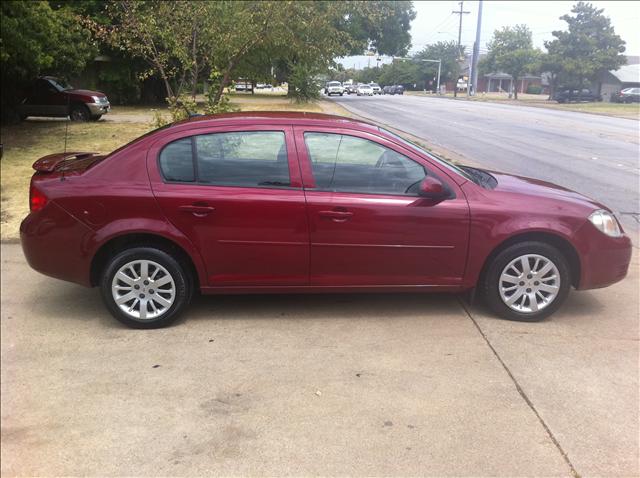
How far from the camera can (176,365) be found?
12.6ft

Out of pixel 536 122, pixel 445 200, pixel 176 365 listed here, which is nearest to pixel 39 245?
pixel 176 365

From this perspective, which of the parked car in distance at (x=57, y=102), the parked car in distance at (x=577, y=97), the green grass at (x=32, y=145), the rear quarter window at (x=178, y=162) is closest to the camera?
the rear quarter window at (x=178, y=162)

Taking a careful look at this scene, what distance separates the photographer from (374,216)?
170 inches

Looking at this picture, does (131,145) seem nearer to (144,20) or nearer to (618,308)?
(618,308)

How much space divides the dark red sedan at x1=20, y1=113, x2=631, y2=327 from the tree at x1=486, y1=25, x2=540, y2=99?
7090 centimetres

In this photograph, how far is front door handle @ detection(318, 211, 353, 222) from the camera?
14.1 ft

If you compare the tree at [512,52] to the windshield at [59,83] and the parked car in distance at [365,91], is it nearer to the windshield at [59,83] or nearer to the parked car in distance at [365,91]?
the parked car in distance at [365,91]

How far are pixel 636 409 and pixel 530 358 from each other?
2.47ft

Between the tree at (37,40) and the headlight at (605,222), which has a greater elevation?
the tree at (37,40)

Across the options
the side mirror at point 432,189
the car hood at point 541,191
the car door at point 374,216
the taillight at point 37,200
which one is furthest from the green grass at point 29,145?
the car hood at point 541,191

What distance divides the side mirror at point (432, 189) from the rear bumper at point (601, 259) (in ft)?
3.80

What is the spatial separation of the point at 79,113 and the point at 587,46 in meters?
46.3

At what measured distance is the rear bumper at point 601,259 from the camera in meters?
4.50

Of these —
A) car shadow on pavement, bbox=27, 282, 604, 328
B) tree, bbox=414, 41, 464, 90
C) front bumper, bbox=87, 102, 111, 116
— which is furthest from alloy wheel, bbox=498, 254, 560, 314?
tree, bbox=414, 41, 464, 90
